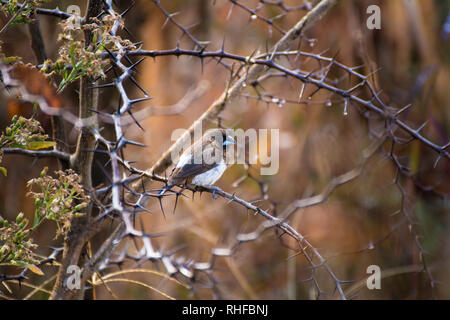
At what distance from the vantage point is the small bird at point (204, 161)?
151 inches

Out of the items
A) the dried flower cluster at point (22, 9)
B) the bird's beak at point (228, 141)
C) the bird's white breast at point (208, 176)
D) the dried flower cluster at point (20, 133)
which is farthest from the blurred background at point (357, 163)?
the dried flower cluster at point (20, 133)

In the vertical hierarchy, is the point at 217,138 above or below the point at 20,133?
above

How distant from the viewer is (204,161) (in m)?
4.11

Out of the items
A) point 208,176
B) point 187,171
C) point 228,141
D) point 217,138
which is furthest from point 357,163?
point 187,171

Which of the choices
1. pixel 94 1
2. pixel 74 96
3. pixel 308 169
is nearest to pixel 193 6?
pixel 308 169

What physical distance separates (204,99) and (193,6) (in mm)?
1736

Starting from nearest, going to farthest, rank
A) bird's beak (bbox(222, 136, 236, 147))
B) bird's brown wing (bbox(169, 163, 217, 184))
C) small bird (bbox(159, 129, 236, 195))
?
bird's brown wing (bbox(169, 163, 217, 184)) < small bird (bbox(159, 129, 236, 195)) < bird's beak (bbox(222, 136, 236, 147))

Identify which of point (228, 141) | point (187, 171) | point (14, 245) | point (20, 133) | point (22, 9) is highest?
point (228, 141)

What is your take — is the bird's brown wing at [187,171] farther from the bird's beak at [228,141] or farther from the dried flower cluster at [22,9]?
the dried flower cluster at [22,9]

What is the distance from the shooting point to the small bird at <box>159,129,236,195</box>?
3.84m

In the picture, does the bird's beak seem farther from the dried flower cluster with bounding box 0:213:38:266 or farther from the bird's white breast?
the dried flower cluster with bounding box 0:213:38:266

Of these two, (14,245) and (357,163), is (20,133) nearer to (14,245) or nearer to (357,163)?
(14,245)

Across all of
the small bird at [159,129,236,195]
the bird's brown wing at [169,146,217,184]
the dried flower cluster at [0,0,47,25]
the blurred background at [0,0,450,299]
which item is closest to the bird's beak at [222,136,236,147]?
the small bird at [159,129,236,195]

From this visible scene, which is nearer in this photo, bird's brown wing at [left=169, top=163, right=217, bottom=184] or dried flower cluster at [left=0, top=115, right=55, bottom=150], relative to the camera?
dried flower cluster at [left=0, top=115, right=55, bottom=150]
